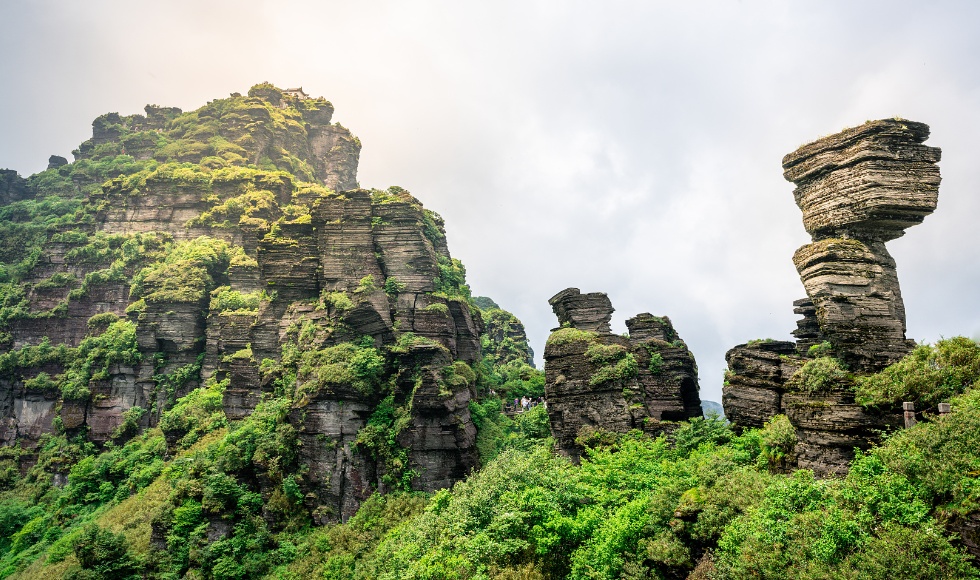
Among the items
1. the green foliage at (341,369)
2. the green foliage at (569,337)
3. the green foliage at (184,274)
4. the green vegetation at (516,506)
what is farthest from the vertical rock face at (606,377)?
the green foliage at (184,274)

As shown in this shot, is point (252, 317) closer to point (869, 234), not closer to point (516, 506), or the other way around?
point (516, 506)

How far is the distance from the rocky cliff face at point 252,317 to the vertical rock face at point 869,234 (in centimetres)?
1932

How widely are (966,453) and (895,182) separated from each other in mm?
8306

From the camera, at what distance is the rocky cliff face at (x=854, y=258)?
12805 millimetres

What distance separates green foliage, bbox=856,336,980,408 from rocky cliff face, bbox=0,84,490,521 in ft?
65.5

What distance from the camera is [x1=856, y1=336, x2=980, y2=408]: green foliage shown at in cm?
1088

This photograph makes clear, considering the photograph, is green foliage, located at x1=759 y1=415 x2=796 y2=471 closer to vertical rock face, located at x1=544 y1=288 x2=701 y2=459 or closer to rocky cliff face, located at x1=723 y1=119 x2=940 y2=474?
rocky cliff face, located at x1=723 y1=119 x2=940 y2=474

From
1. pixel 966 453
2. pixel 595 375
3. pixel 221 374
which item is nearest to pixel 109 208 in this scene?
pixel 221 374

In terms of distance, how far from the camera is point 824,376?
13.3 metres

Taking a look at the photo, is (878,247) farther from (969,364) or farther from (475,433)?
(475,433)

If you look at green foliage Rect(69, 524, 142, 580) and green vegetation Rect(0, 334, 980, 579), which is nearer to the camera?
green vegetation Rect(0, 334, 980, 579)

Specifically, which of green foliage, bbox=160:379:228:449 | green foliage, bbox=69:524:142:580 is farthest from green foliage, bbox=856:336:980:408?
green foliage, bbox=160:379:228:449

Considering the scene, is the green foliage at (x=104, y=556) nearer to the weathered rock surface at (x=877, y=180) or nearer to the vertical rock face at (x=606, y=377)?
the vertical rock face at (x=606, y=377)

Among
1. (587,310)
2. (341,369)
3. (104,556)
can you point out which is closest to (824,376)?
(587,310)
